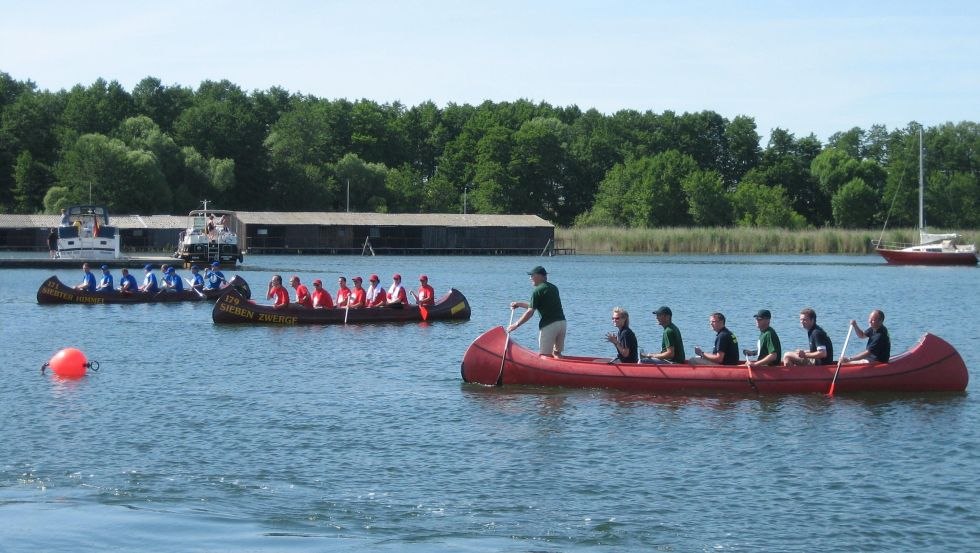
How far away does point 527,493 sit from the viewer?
15.2 meters

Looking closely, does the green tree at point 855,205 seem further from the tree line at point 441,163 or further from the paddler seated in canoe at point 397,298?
the paddler seated in canoe at point 397,298

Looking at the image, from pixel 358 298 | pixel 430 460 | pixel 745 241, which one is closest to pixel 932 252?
pixel 745 241

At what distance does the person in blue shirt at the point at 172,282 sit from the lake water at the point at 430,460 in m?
12.1

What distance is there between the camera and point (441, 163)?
137750 millimetres

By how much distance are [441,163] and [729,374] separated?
11726 cm

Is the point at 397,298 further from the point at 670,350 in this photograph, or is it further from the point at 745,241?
the point at 745,241

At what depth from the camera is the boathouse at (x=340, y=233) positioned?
94.1 meters

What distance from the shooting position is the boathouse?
309ft

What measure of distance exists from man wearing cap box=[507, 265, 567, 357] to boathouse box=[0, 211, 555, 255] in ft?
246

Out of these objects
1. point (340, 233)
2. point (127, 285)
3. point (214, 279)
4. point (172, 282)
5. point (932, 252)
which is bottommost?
point (127, 285)

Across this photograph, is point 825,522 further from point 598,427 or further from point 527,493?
point 598,427

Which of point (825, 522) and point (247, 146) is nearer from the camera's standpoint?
point (825, 522)

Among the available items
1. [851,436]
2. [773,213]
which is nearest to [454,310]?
[851,436]

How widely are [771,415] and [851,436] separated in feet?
6.42
